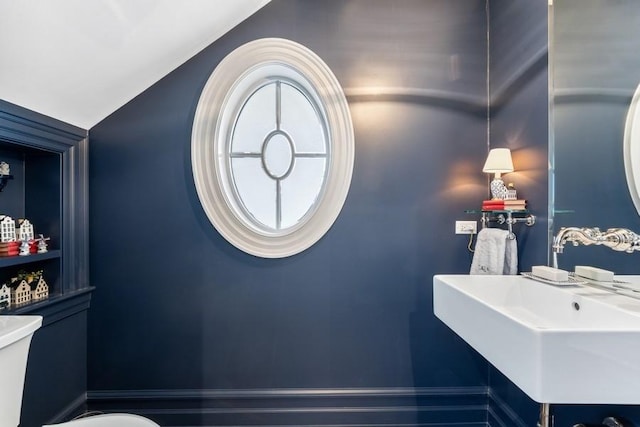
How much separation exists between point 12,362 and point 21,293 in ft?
1.93

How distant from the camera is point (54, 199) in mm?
1643

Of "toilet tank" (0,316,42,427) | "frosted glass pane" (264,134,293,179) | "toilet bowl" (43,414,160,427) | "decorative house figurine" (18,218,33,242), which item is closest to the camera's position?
"toilet tank" (0,316,42,427)

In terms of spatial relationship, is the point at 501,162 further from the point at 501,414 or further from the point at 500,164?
the point at 501,414

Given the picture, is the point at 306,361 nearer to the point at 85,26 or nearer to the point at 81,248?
the point at 81,248

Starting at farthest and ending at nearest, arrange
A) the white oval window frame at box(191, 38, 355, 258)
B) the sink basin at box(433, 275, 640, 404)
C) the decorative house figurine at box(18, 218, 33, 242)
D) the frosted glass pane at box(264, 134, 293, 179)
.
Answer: the frosted glass pane at box(264, 134, 293, 179), the white oval window frame at box(191, 38, 355, 258), the decorative house figurine at box(18, 218, 33, 242), the sink basin at box(433, 275, 640, 404)

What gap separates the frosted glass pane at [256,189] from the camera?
2.08 m

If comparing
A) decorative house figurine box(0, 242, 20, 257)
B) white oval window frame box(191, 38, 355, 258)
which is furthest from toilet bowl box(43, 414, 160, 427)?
white oval window frame box(191, 38, 355, 258)

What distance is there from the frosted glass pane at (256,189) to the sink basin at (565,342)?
1248mm

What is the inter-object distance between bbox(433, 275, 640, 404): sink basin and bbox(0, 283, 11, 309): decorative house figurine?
1861mm

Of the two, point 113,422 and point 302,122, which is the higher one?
point 302,122

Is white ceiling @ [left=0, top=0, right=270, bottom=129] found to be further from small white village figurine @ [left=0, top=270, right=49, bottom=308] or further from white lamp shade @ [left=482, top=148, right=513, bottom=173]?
white lamp shade @ [left=482, top=148, right=513, bottom=173]

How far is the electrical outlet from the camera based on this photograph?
71.7 inches

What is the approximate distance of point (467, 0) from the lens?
183 cm

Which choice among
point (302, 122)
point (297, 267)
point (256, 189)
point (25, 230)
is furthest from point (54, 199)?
point (302, 122)
